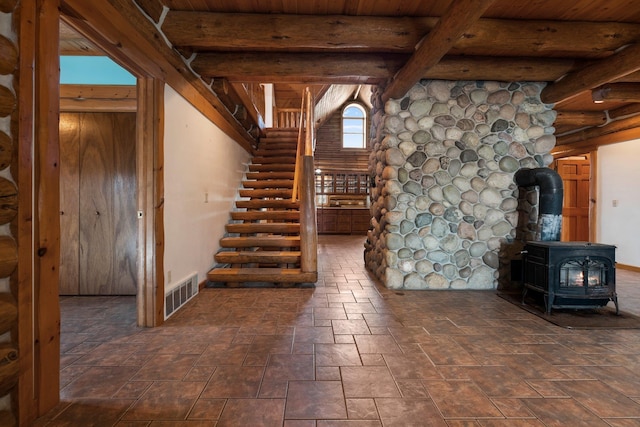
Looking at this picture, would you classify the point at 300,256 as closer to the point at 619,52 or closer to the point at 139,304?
the point at 139,304

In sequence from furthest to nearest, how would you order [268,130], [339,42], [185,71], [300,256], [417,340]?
[268,130], [300,256], [185,71], [339,42], [417,340]

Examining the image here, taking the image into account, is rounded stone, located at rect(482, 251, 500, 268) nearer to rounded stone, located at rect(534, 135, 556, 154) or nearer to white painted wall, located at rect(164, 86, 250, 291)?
rounded stone, located at rect(534, 135, 556, 154)

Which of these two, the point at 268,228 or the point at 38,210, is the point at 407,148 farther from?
the point at 38,210

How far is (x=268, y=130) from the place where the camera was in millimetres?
6770

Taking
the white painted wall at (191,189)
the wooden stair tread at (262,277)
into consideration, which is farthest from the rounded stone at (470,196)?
the white painted wall at (191,189)

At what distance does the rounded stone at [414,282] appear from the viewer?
3.42m

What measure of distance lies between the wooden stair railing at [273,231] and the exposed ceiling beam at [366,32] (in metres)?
1.43

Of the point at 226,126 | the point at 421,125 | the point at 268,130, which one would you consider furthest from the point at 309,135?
the point at 268,130

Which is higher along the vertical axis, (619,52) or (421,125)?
(619,52)

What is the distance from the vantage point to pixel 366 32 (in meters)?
2.56

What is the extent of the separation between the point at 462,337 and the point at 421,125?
232cm

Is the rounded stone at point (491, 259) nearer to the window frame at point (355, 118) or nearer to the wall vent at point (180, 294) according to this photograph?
the wall vent at point (180, 294)

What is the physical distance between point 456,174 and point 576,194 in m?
4.86

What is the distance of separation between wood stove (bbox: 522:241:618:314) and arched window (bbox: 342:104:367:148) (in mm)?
8903
